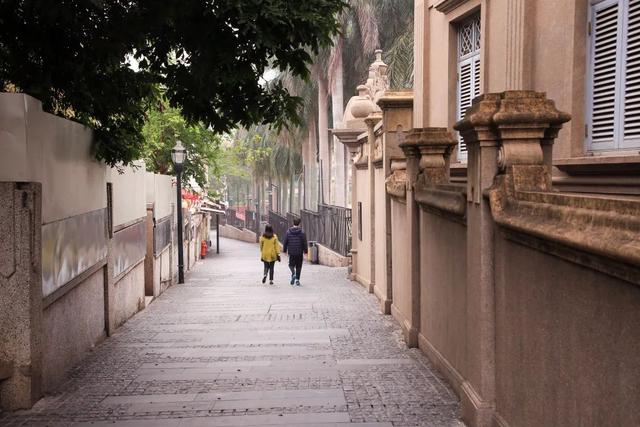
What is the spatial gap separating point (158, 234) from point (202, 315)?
4.74 meters

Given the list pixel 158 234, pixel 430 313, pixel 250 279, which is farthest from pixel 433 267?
pixel 250 279

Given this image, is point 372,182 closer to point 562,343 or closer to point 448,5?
point 448,5

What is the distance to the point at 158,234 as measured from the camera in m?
18.1

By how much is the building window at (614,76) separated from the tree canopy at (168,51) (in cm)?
255

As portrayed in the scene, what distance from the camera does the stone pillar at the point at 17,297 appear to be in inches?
268

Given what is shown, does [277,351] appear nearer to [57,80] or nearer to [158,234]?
[57,80]

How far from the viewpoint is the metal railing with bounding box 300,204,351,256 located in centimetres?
2516

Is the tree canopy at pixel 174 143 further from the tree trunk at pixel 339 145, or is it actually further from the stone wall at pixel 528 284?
the stone wall at pixel 528 284

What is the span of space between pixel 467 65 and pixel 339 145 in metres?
26.0

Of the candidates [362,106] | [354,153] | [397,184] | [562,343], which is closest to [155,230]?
[354,153]

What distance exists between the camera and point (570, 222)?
13.8ft

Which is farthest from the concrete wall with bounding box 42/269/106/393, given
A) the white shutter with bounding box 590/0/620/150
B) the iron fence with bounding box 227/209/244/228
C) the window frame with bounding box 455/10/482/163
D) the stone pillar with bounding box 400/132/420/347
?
the iron fence with bounding box 227/209/244/228

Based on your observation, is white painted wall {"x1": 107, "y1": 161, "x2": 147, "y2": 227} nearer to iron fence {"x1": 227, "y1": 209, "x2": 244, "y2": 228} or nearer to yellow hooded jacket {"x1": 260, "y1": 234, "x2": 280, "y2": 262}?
yellow hooded jacket {"x1": 260, "y1": 234, "x2": 280, "y2": 262}

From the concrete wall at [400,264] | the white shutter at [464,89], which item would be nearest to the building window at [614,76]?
the white shutter at [464,89]
